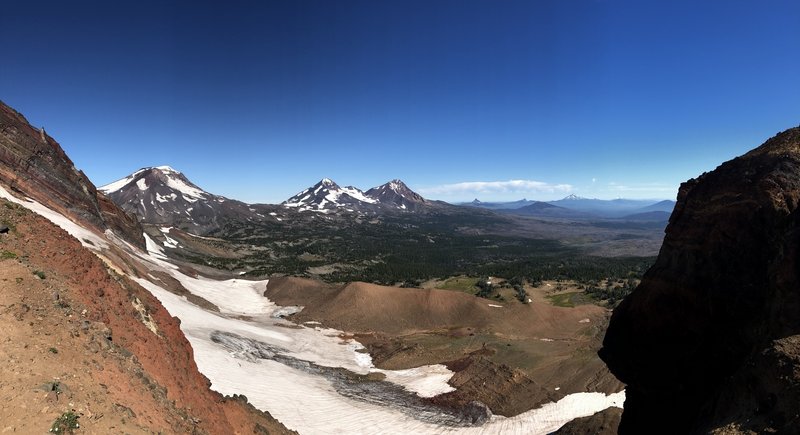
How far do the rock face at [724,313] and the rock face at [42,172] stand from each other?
55.6m

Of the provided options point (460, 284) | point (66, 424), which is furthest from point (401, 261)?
point (66, 424)

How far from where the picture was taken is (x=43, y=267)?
44.4 ft

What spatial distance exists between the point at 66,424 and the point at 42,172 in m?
59.9

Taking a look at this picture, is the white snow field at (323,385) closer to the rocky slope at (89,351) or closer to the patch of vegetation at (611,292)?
Answer: the rocky slope at (89,351)

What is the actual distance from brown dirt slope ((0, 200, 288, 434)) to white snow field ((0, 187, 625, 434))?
8.49 metres

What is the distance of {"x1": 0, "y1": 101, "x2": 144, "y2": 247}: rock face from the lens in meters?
48.5

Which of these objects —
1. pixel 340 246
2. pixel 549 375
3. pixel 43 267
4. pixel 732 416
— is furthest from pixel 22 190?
pixel 340 246

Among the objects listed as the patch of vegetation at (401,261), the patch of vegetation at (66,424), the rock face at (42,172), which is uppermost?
the rock face at (42,172)

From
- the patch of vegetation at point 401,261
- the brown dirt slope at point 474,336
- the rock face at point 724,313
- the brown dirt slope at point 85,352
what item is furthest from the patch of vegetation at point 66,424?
the patch of vegetation at point 401,261

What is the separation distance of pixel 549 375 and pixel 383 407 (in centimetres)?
1366

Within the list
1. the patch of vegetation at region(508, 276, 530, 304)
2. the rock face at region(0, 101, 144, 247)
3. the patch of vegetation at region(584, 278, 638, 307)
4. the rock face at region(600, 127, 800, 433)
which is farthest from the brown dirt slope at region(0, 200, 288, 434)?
the patch of vegetation at region(584, 278, 638, 307)

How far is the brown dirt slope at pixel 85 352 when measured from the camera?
9227 mm

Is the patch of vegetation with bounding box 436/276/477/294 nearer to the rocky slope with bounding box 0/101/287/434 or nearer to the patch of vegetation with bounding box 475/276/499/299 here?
the patch of vegetation with bounding box 475/276/499/299

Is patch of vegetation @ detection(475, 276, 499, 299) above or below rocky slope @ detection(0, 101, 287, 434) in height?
below
